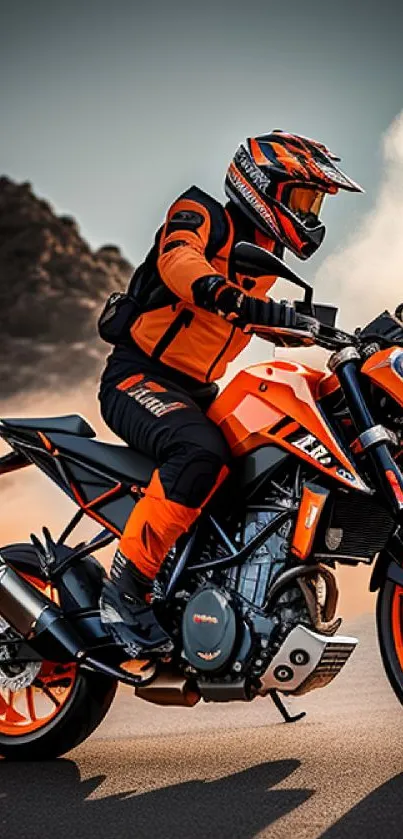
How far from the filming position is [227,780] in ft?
16.8

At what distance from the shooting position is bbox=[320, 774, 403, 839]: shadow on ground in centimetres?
426

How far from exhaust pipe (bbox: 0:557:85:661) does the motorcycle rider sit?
0.64 feet

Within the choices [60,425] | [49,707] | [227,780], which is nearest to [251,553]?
[227,780]

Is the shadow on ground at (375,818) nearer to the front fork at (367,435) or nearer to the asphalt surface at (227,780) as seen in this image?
the asphalt surface at (227,780)

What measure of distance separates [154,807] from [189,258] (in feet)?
6.66

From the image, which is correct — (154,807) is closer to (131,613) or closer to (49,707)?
(131,613)

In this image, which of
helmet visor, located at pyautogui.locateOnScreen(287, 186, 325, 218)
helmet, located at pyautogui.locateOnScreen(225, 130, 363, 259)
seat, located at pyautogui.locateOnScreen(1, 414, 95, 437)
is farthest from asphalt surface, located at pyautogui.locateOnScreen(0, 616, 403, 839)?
helmet visor, located at pyautogui.locateOnScreen(287, 186, 325, 218)

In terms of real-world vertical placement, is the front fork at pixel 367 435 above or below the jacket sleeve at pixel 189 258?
below

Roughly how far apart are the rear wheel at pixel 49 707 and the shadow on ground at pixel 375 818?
62.4 inches

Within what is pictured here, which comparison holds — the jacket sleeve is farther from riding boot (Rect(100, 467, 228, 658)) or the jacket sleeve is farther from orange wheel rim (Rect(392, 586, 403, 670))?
orange wheel rim (Rect(392, 586, 403, 670))

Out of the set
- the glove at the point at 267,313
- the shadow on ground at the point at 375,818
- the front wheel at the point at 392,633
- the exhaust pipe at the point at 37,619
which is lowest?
the shadow on ground at the point at 375,818

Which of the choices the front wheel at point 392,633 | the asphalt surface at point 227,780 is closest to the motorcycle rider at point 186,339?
the asphalt surface at point 227,780

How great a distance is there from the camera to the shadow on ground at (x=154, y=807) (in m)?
4.52

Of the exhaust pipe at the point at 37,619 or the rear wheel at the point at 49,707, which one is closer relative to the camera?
the exhaust pipe at the point at 37,619
